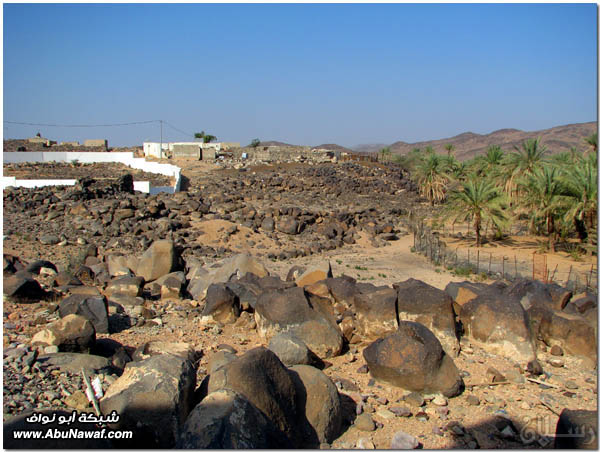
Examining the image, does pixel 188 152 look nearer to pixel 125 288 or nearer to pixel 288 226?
pixel 288 226

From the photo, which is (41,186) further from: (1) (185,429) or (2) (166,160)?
(1) (185,429)

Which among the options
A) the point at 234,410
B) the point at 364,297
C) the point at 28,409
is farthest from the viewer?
the point at 364,297

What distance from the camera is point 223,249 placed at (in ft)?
57.1

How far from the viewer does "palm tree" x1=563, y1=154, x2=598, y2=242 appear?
1773 centimetres

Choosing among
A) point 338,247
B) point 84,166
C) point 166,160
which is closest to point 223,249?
point 338,247

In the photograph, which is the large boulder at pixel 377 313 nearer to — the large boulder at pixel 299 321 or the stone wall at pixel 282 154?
the large boulder at pixel 299 321

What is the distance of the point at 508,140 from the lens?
125 m

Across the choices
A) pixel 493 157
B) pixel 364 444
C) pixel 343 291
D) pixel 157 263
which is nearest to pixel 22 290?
pixel 157 263

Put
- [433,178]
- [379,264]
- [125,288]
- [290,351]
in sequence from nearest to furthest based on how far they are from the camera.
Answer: [290,351] < [125,288] < [379,264] < [433,178]

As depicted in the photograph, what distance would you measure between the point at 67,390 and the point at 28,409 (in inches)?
21.4

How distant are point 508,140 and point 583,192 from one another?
117m

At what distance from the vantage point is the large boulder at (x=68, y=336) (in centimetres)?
648

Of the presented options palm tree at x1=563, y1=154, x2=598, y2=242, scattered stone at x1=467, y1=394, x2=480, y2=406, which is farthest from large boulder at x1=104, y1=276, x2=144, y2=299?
palm tree at x1=563, y1=154, x2=598, y2=242

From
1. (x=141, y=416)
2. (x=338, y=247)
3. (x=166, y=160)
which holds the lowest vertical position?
(x=338, y=247)
